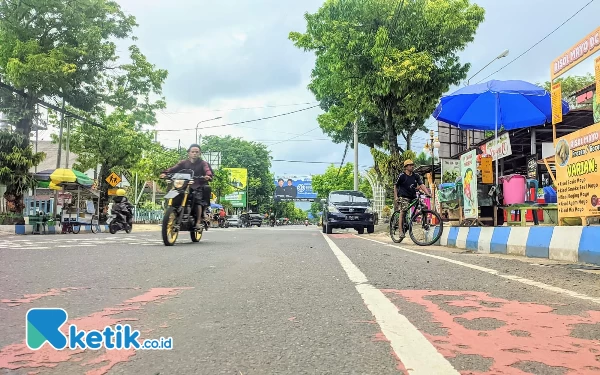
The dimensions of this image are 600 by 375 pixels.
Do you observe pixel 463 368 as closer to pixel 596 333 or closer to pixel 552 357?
pixel 552 357

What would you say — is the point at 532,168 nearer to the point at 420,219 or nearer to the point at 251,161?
the point at 420,219

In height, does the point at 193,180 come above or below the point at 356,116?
below

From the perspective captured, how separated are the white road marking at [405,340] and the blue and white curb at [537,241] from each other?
3.80 metres

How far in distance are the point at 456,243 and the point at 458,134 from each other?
21.6m

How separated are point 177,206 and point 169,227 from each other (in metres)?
0.38

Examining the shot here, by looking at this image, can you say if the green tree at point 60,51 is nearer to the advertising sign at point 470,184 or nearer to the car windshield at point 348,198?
the car windshield at point 348,198

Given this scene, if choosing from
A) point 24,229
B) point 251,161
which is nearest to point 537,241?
point 24,229

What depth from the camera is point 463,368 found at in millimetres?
2004

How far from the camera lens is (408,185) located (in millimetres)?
9781

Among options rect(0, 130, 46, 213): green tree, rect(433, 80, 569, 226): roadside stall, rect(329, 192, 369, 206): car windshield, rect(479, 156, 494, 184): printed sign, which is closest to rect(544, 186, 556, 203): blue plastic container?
rect(433, 80, 569, 226): roadside stall

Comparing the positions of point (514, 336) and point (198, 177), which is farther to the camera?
point (198, 177)

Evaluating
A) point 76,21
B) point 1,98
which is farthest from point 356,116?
point 1,98

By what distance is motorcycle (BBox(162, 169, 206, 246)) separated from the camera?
8.21 metres

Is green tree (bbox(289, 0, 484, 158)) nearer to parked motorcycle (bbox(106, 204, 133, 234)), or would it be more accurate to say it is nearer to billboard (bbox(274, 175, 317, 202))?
parked motorcycle (bbox(106, 204, 133, 234))
